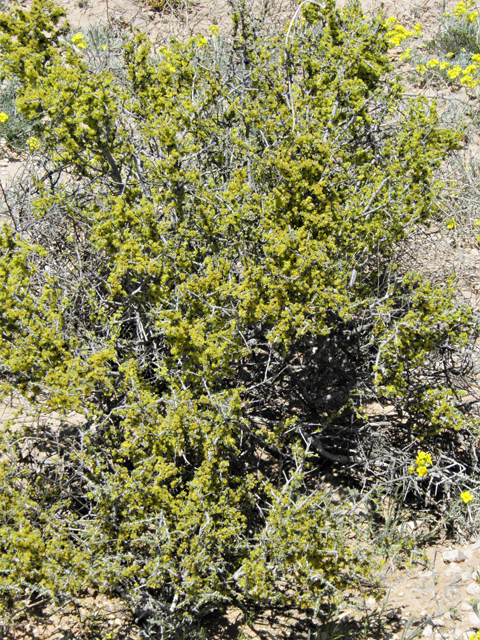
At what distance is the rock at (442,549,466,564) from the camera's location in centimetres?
338

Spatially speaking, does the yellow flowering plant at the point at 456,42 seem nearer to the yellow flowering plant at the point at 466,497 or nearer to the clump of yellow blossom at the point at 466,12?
the clump of yellow blossom at the point at 466,12

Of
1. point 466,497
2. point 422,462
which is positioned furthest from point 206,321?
point 466,497

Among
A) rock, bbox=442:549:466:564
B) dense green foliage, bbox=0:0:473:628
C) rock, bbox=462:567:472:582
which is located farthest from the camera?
rock, bbox=442:549:466:564

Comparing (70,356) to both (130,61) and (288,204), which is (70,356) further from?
(130,61)

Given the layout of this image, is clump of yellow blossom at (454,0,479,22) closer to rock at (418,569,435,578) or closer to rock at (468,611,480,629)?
rock at (418,569,435,578)

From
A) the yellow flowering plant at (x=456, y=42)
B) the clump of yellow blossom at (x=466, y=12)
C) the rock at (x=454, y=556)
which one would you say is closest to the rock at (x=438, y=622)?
the rock at (x=454, y=556)

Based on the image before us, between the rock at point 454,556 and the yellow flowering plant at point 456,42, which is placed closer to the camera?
the rock at point 454,556

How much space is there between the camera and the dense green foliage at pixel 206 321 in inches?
111

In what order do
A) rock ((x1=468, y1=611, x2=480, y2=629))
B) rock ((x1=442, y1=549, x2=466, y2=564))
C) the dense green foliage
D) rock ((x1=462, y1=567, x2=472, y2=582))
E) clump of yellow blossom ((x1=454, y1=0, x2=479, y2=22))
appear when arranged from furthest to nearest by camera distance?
1. clump of yellow blossom ((x1=454, y1=0, x2=479, y2=22))
2. rock ((x1=442, y1=549, x2=466, y2=564))
3. rock ((x1=462, y1=567, x2=472, y2=582))
4. rock ((x1=468, y1=611, x2=480, y2=629))
5. the dense green foliage

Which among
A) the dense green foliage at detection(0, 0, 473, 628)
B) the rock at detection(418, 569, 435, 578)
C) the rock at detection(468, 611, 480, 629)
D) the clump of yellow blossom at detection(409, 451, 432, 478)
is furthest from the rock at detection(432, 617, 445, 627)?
the clump of yellow blossom at detection(409, 451, 432, 478)

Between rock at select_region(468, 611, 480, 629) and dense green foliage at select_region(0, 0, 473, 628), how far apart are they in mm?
743

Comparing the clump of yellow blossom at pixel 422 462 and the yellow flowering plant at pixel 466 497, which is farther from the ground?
the clump of yellow blossom at pixel 422 462

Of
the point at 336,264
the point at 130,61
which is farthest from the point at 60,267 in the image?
the point at 336,264

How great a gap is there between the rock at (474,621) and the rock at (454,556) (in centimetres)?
34
